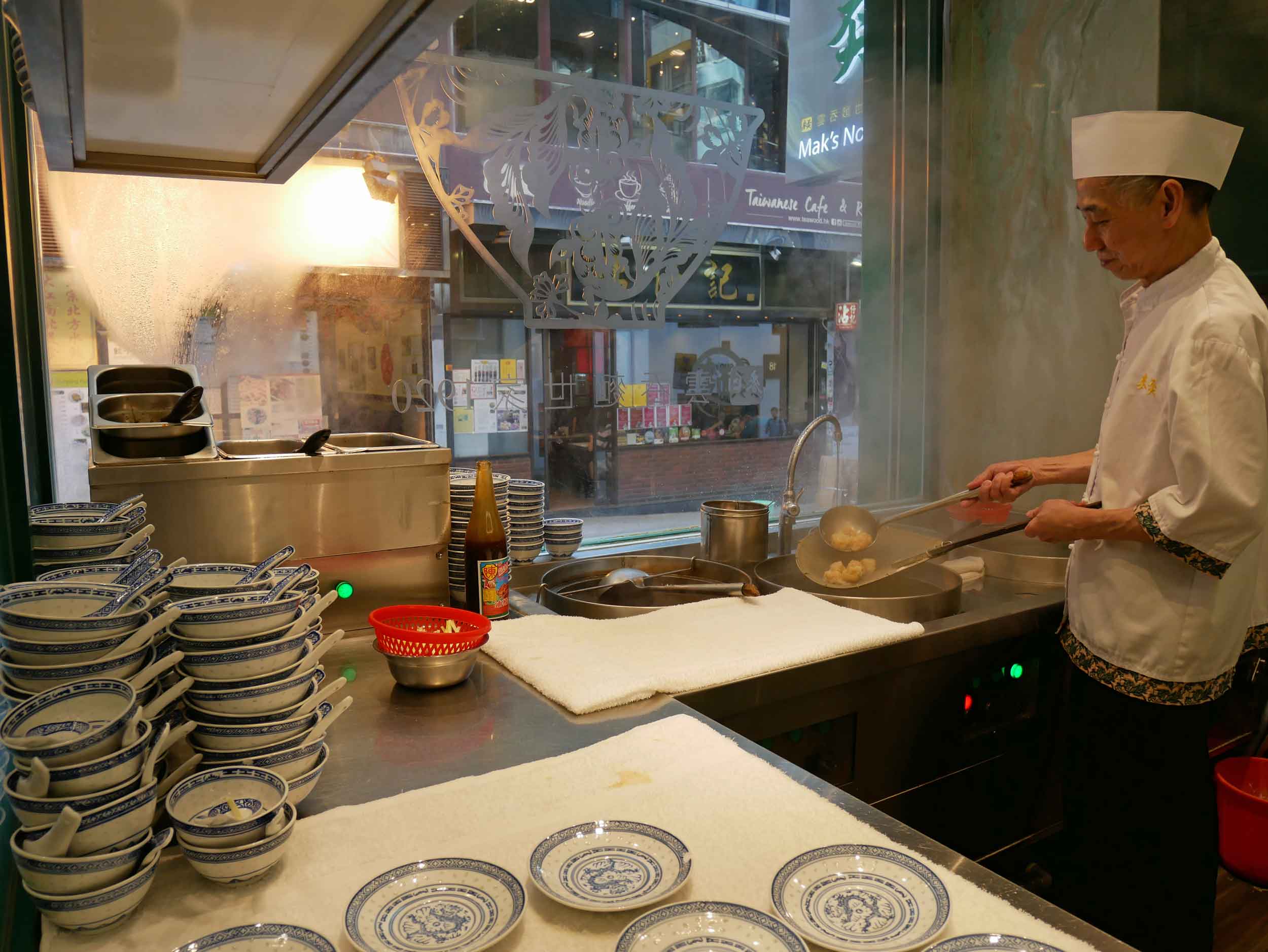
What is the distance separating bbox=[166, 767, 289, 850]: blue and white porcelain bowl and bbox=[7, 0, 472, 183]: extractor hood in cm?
75

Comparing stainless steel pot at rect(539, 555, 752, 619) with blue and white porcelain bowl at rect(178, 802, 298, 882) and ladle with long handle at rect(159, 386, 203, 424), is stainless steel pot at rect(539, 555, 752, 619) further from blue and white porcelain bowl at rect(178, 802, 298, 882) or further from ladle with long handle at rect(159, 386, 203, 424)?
blue and white porcelain bowl at rect(178, 802, 298, 882)

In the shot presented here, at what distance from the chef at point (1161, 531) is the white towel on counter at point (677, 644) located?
1.44ft

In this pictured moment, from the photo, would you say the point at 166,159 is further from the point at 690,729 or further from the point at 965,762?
the point at 965,762

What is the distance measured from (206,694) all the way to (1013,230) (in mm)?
2786

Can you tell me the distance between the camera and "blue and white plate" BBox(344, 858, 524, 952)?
0.81 m

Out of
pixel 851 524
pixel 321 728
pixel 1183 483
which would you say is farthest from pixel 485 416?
pixel 1183 483

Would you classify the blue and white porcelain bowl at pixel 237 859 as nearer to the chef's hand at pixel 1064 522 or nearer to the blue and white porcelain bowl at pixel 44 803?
the blue and white porcelain bowl at pixel 44 803

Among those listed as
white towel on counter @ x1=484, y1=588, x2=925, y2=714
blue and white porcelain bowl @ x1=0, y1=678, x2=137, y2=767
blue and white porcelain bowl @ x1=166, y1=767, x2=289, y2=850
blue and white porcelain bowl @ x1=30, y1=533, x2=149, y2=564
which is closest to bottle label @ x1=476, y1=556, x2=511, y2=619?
white towel on counter @ x1=484, y1=588, x2=925, y2=714

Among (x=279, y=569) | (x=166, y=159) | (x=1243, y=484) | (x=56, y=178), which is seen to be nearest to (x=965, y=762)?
(x=1243, y=484)

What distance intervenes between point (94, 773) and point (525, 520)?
146 centimetres

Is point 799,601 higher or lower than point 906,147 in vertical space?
lower

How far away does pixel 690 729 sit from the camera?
51.3 inches

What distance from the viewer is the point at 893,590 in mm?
2240

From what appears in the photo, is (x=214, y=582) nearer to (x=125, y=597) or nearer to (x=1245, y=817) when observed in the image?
(x=125, y=597)
